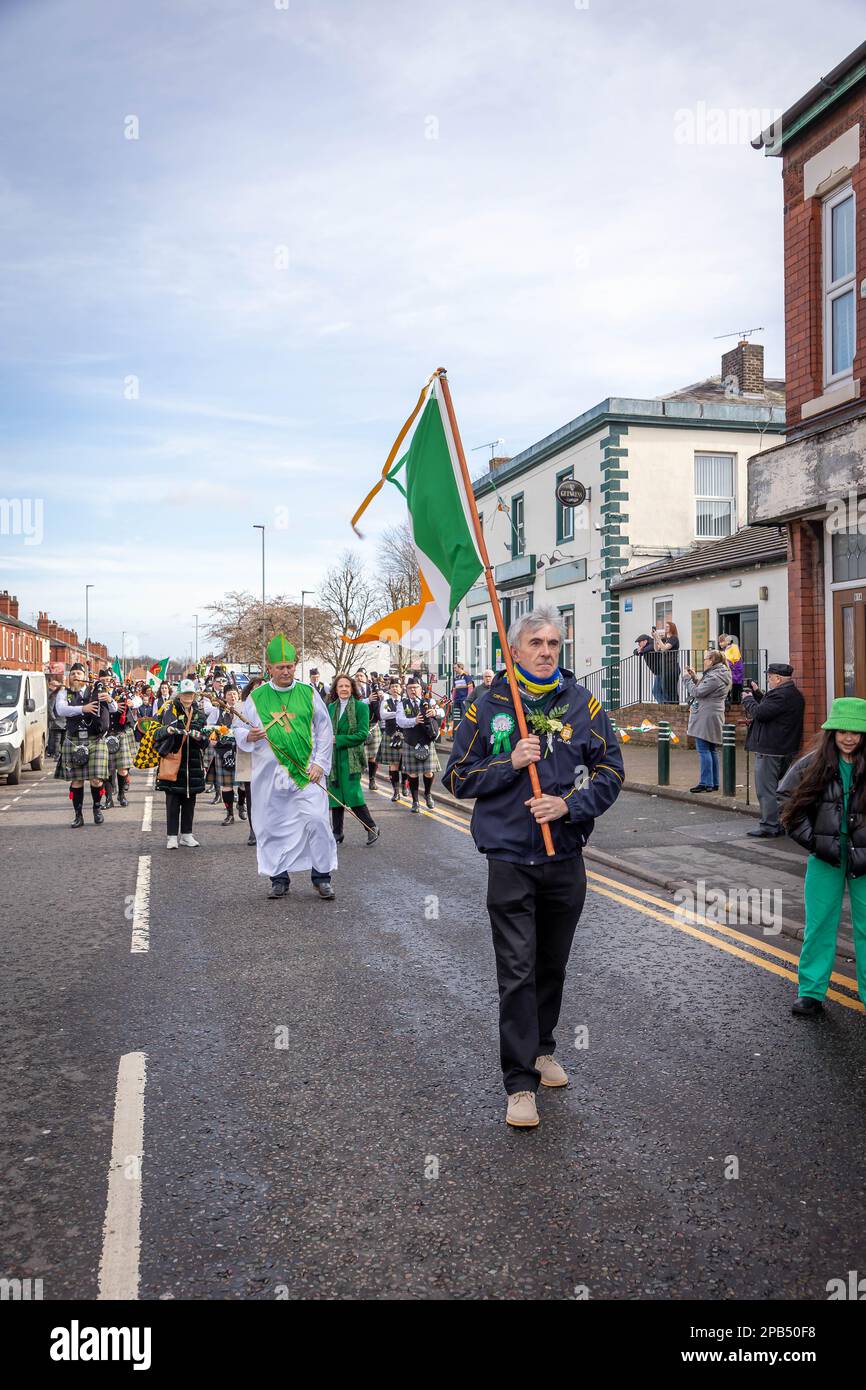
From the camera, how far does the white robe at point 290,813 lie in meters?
8.66

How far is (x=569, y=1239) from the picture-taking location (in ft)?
10.7

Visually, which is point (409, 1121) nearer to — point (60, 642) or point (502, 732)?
point (502, 732)

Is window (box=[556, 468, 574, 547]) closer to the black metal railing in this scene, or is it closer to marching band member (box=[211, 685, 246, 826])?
the black metal railing

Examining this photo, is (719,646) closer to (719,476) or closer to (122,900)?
(719,476)

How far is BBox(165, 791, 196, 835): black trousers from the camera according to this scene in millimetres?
11484

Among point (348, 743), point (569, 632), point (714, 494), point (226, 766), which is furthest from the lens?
point (569, 632)

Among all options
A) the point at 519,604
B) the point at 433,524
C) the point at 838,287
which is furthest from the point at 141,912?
the point at 519,604

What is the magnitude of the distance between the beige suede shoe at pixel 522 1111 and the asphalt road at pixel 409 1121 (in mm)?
54

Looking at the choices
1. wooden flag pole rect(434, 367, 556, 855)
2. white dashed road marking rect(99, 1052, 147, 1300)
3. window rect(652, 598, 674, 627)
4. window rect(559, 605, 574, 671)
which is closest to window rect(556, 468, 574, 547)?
window rect(559, 605, 574, 671)

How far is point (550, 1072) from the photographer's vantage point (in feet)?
15.0

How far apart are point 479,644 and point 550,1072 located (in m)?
34.1

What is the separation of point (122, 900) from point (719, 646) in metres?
13.9

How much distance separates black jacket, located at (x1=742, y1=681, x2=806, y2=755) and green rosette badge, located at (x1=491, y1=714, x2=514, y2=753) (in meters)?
7.45

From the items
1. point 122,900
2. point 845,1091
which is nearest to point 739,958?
point 845,1091
